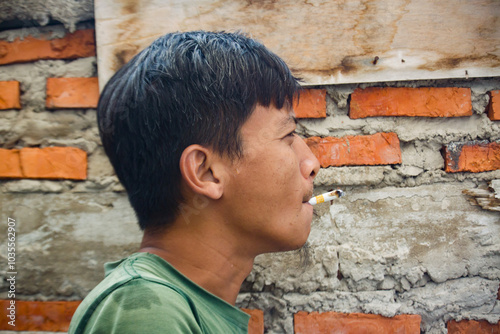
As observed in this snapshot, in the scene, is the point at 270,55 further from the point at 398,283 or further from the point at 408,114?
the point at 398,283

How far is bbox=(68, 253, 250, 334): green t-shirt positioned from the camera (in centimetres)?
71

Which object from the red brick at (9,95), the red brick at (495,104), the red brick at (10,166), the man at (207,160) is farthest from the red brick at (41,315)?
the red brick at (495,104)

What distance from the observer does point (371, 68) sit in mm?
1388

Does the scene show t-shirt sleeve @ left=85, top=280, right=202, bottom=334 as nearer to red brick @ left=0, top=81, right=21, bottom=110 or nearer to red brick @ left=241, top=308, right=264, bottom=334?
red brick @ left=241, top=308, right=264, bottom=334

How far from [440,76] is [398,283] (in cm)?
68

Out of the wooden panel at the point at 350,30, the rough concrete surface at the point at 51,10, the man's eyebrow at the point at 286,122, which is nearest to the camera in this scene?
the man's eyebrow at the point at 286,122

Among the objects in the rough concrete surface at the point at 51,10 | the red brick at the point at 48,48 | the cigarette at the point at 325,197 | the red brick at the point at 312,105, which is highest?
the rough concrete surface at the point at 51,10

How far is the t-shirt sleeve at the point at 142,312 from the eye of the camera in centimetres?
70

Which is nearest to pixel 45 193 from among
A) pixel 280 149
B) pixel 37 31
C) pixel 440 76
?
pixel 37 31

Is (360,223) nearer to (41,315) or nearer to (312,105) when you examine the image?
(312,105)

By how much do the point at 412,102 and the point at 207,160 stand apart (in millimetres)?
799

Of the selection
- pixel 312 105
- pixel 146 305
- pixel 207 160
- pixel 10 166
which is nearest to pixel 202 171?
pixel 207 160

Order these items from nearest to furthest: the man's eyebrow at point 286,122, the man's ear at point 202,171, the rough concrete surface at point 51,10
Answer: the man's ear at point 202,171, the man's eyebrow at point 286,122, the rough concrete surface at point 51,10

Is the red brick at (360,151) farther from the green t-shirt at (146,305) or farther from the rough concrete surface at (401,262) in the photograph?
the green t-shirt at (146,305)
